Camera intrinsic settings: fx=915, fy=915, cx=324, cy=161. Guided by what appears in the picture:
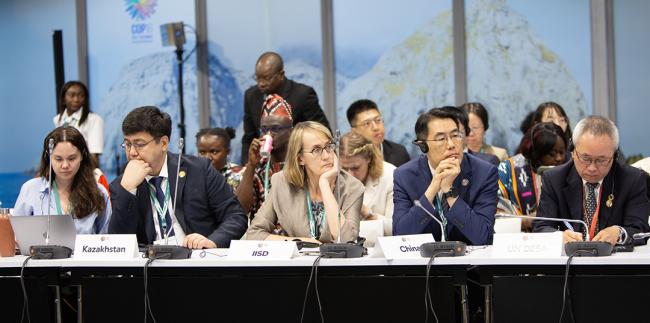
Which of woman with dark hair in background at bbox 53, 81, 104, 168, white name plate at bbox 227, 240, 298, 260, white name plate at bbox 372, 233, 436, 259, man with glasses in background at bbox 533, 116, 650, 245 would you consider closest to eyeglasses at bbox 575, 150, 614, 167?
man with glasses in background at bbox 533, 116, 650, 245

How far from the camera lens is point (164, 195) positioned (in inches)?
165

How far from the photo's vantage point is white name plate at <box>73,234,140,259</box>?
357 centimetres

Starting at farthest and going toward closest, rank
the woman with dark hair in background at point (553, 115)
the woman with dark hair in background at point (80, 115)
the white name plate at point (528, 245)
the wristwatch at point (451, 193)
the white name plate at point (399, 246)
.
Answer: the woman with dark hair in background at point (80, 115) < the woman with dark hair in background at point (553, 115) < the wristwatch at point (451, 193) < the white name plate at point (399, 246) < the white name plate at point (528, 245)

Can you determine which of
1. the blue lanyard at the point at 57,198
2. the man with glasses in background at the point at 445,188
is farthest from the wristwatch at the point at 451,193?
the blue lanyard at the point at 57,198

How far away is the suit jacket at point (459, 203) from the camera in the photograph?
12.9 feet

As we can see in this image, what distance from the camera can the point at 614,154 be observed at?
3.89 metres

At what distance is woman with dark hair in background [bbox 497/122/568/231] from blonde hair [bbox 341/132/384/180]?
67cm

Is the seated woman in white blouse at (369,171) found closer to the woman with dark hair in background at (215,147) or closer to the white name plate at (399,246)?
the woman with dark hair in background at (215,147)

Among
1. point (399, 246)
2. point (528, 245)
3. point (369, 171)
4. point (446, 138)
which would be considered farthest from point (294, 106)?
point (528, 245)

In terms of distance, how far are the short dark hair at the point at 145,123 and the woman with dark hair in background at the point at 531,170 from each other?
6.18 feet

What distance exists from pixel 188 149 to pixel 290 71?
1200 mm

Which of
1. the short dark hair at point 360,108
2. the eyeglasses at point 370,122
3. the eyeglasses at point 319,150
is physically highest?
the short dark hair at point 360,108

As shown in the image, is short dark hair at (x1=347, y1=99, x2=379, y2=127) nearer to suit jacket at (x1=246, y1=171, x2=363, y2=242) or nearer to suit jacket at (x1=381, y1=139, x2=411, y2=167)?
suit jacket at (x1=381, y1=139, x2=411, y2=167)
